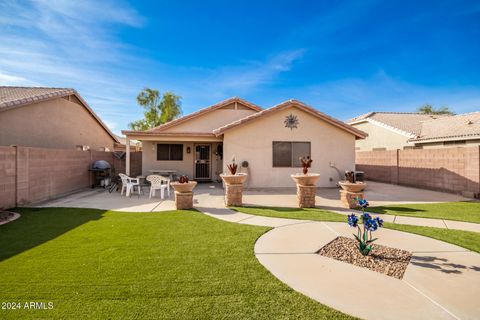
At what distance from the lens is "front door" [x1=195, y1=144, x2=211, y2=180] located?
52.3ft

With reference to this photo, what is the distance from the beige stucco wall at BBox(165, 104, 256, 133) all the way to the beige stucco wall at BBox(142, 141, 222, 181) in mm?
964

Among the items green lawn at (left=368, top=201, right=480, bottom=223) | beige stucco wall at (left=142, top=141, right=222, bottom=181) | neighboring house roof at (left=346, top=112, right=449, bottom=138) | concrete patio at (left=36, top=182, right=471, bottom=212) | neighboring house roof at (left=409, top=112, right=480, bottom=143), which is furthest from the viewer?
neighboring house roof at (left=346, top=112, right=449, bottom=138)

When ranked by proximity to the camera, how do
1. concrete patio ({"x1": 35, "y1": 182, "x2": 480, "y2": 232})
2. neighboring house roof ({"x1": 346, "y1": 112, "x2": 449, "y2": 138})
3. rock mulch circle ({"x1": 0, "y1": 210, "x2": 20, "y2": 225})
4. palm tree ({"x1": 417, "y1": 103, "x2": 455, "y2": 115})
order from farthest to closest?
palm tree ({"x1": 417, "y1": 103, "x2": 455, "y2": 115}) < neighboring house roof ({"x1": 346, "y1": 112, "x2": 449, "y2": 138}) < concrete patio ({"x1": 35, "y1": 182, "x2": 480, "y2": 232}) < rock mulch circle ({"x1": 0, "y1": 210, "x2": 20, "y2": 225})

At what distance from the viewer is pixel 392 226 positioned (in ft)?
19.4

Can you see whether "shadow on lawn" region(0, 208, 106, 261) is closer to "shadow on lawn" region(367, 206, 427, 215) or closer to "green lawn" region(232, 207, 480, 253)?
"green lawn" region(232, 207, 480, 253)

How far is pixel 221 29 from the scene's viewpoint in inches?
505

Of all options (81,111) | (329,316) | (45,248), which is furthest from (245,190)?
(81,111)

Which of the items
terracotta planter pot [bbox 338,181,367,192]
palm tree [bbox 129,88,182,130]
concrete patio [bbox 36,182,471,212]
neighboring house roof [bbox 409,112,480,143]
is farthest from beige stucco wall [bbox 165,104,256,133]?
palm tree [bbox 129,88,182,130]

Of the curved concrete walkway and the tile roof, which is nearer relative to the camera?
the curved concrete walkway

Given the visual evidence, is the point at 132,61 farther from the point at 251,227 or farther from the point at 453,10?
the point at 453,10

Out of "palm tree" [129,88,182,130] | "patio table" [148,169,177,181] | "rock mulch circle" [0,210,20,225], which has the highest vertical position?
"palm tree" [129,88,182,130]

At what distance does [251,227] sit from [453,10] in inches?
536

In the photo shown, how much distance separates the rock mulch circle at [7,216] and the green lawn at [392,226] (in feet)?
20.6

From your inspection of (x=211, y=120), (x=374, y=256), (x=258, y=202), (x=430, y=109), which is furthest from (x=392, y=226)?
(x=430, y=109)
